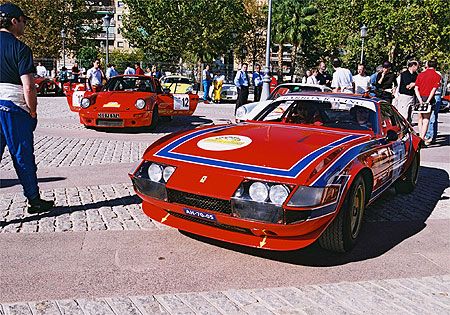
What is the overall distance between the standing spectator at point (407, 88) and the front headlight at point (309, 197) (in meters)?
8.10

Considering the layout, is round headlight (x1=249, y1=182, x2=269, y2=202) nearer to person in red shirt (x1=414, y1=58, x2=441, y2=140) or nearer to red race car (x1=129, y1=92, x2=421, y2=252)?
red race car (x1=129, y1=92, x2=421, y2=252)

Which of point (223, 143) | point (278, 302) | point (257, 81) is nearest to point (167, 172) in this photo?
point (223, 143)

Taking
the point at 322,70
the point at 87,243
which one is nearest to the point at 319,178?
the point at 87,243

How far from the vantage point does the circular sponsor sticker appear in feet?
13.4

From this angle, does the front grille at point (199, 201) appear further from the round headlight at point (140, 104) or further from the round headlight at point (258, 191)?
the round headlight at point (140, 104)

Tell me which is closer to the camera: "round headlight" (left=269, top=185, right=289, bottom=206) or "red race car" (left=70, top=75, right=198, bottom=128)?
"round headlight" (left=269, top=185, right=289, bottom=206)

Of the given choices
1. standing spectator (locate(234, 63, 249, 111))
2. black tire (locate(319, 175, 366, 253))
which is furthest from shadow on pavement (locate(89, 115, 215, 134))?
black tire (locate(319, 175, 366, 253))

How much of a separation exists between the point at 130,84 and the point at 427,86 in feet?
22.8

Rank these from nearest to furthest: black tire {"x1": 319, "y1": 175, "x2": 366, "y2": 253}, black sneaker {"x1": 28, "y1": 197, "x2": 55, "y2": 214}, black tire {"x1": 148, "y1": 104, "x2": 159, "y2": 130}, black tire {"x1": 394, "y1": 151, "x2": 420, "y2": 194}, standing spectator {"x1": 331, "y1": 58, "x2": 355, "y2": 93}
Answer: black tire {"x1": 319, "y1": 175, "x2": 366, "y2": 253}
black sneaker {"x1": 28, "y1": 197, "x2": 55, "y2": 214}
black tire {"x1": 394, "y1": 151, "x2": 420, "y2": 194}
black tire {"x1": 148, "y1": 104, "x2": 159, "y2": 130}
standing spectator {"x1": 331, "y1": 58, "x2": 355, "y2": 93}

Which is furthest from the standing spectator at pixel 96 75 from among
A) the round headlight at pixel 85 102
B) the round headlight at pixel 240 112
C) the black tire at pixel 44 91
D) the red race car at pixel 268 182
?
the red race car at pixel 268 182

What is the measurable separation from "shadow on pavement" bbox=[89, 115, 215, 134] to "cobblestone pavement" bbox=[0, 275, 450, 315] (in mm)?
8437

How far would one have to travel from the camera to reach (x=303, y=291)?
10.6ft

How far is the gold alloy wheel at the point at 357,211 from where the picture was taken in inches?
159

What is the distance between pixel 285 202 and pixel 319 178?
0.34m
